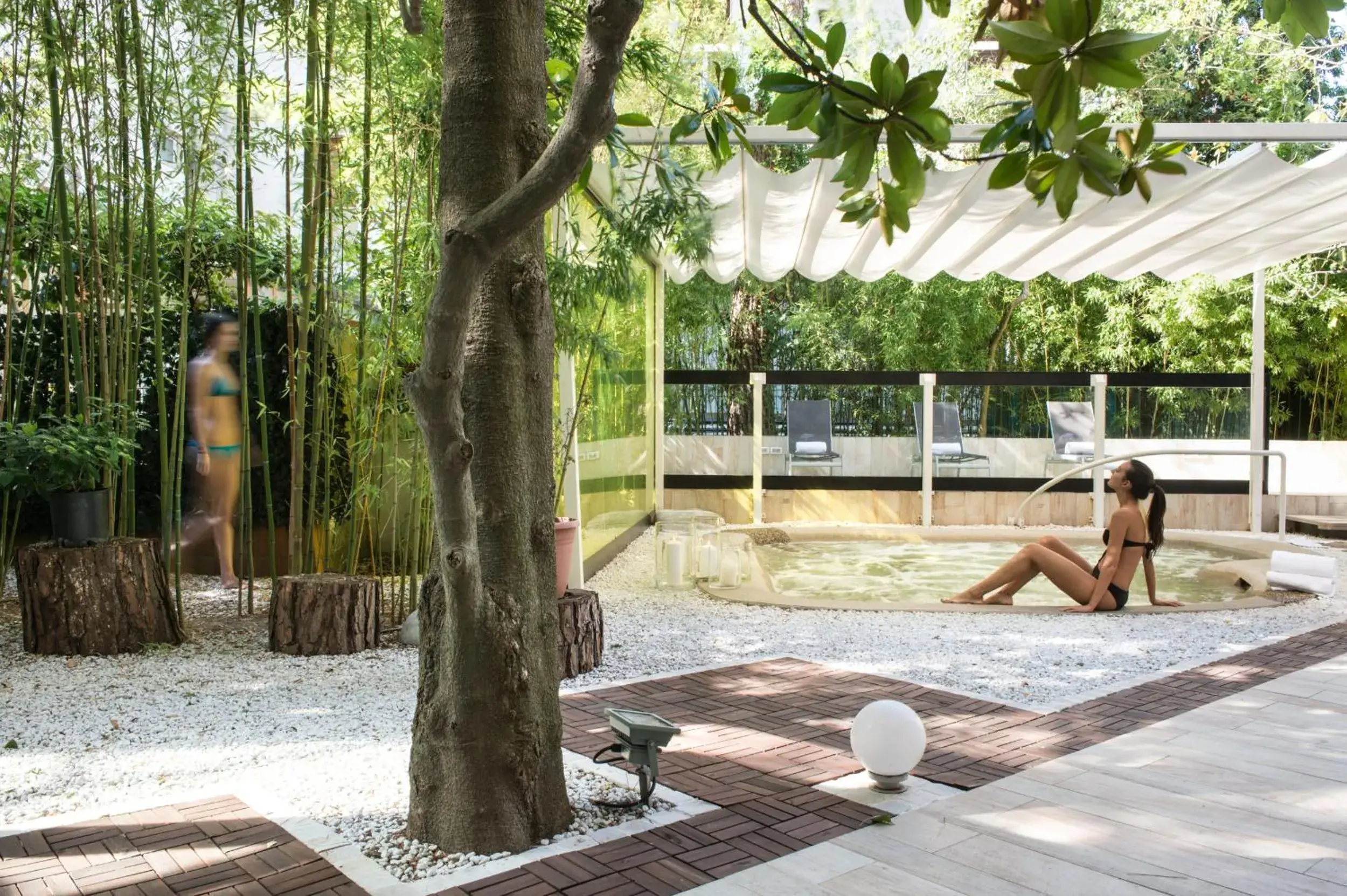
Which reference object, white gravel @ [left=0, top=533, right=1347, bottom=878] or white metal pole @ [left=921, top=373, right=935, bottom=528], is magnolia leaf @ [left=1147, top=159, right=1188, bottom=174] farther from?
white metal pole @ [left=921, top=373, right=935, bottom=528]

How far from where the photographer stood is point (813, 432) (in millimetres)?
11242

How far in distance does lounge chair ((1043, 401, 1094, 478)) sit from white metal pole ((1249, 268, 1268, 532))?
1501 millimetres

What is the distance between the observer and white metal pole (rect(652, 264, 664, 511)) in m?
11.1

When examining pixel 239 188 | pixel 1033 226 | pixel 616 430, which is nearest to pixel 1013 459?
pixel 1033 226

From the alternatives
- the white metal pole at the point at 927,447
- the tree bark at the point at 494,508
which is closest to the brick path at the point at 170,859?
the tree bark at the point at 494,508

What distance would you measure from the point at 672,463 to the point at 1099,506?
4236 mm

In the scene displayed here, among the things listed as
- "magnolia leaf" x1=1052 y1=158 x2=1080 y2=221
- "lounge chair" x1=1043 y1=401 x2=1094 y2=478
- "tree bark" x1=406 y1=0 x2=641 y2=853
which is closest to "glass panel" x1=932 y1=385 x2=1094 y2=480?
"lounge chair" x1=1043 y1=401 x2=1094 y2=478

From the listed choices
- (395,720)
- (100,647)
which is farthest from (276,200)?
(395,720)

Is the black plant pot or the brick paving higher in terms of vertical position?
the black plant pot

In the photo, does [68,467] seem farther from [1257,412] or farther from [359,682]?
[1257,412]

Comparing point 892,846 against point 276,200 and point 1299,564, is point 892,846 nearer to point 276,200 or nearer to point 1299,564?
point 1299,564

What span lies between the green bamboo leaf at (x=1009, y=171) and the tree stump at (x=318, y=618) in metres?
4.06

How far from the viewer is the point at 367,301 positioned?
19.3 feet

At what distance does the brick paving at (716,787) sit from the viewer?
244 centimetres
